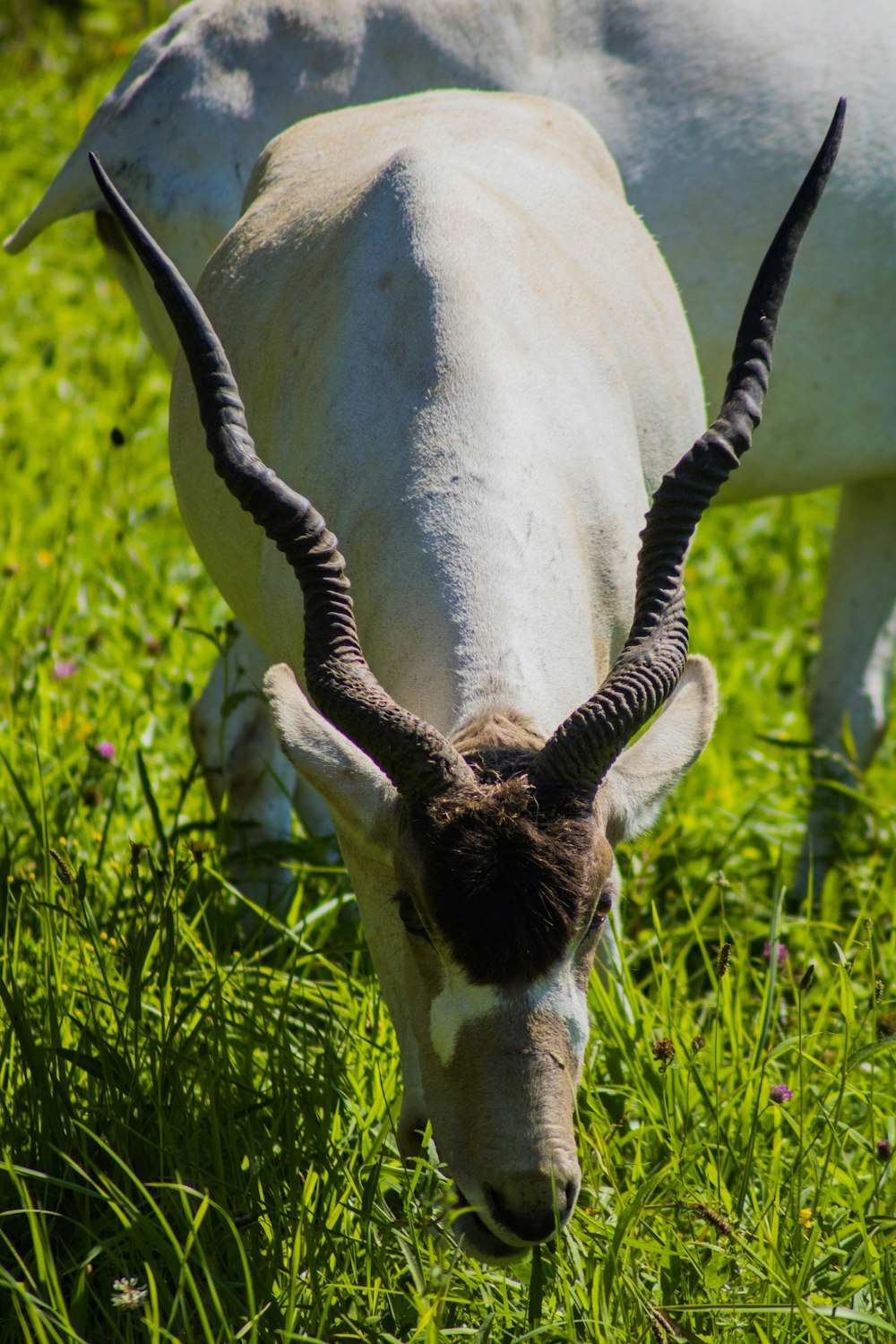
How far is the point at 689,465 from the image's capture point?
3084 millimetres

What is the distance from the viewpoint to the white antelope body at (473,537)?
106 inches

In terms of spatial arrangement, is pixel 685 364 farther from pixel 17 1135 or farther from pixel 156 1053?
pixel 17 1135

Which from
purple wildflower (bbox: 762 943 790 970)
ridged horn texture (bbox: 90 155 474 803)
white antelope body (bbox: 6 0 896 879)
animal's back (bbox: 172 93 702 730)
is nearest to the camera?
ridged horn texture (bbox: 90 155 474 803)

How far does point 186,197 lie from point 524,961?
3171 millimetres

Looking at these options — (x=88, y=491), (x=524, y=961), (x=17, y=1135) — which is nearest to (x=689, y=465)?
(x=524, y=961)

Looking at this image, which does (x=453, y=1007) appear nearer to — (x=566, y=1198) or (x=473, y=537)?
(x=566, y=1198)

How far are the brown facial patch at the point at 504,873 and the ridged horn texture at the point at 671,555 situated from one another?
8 cm

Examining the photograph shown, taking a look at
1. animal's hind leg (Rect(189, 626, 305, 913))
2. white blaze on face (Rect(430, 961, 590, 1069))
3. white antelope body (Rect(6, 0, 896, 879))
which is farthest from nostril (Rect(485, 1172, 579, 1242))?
white antelope body (Rect(6, 0, 896, 879))

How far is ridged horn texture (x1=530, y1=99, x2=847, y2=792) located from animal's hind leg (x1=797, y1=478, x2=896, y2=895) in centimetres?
237

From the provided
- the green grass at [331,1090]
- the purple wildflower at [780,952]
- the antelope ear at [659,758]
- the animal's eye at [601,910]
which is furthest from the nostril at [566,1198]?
the purple wildflower at [780,952]

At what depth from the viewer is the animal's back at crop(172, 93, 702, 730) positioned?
10.5ft

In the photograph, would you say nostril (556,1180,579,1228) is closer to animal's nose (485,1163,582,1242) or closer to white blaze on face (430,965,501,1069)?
animal's nose (485,1163,582,1242)

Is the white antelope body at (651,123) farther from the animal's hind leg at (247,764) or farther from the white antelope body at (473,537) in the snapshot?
the white antelope body at (473,537)

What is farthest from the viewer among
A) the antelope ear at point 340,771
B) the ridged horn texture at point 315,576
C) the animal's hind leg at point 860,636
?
the animal's hind leg at point 860,636
